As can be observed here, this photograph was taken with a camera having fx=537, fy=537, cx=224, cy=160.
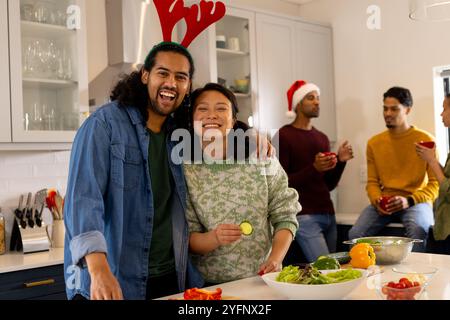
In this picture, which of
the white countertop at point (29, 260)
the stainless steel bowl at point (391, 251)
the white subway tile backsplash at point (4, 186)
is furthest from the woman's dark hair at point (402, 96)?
the white subway tile backsplash at point (4, 186)

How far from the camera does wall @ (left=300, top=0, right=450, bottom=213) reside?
12.7 ft

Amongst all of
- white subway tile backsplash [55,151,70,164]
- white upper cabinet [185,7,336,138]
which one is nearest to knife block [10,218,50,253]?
white subway tile backsplash [55,151,70,164]

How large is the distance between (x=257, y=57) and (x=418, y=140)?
A: 1.25 metres

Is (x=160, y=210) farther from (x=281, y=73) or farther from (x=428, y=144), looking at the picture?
(x=281, y=73)

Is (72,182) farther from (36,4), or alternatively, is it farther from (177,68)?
(36,4)

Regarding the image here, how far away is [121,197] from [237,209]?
0.42m

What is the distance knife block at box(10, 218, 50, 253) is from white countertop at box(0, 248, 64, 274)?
0.11 feet

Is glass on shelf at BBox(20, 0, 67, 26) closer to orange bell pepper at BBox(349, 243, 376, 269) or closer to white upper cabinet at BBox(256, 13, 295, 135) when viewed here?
white upper cabinet at BBox(256, 13, 295, 135)

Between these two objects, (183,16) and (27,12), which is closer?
(183,16)

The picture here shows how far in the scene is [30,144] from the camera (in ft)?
9.21

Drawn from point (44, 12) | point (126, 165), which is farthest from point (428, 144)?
point (44, 12)

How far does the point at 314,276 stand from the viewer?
55.9 inches

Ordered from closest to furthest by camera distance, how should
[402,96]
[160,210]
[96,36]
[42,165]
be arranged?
[160,210] → [42,165] → [96,36] → [402,96]

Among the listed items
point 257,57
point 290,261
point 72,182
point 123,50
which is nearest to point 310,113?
point 257,57
